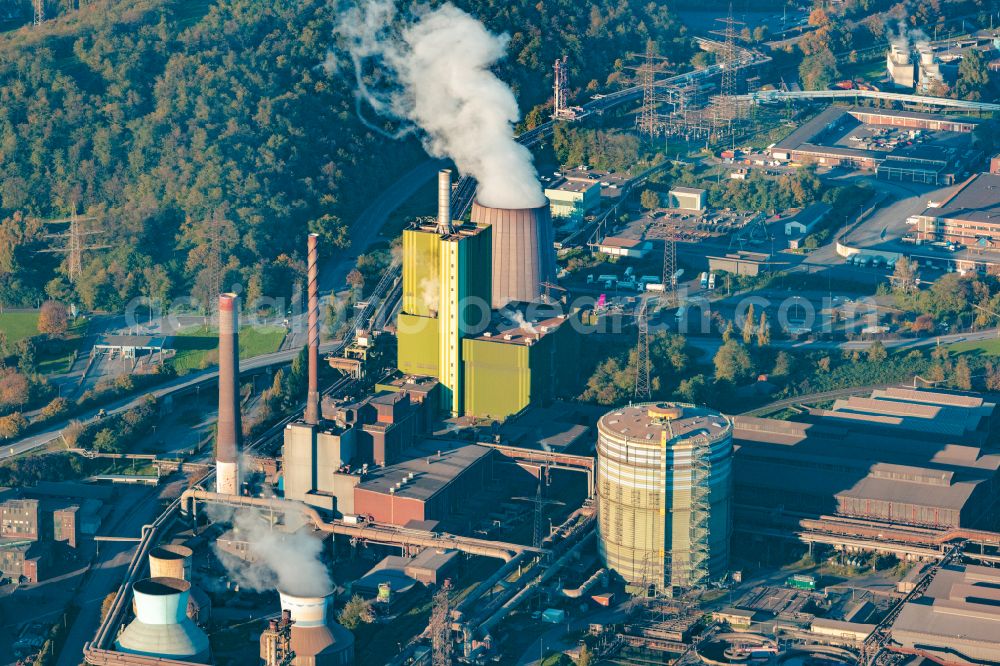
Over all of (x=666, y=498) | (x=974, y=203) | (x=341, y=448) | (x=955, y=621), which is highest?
(x=974, y=203)

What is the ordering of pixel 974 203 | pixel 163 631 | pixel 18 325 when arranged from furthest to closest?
pixel 974 203 < pixel 18 325 < pixel 163 631

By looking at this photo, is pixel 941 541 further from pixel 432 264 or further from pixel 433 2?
pixel 433 2

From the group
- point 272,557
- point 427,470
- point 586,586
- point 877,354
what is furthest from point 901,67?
point 272,557

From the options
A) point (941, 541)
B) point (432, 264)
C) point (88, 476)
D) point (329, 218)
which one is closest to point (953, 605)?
point (941, 541)

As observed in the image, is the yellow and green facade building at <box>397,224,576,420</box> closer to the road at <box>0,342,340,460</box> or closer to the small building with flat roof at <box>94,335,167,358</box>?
the road at <box>0,342,340,460</box>

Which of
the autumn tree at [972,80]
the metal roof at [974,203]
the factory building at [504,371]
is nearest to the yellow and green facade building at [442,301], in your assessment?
the factory building at [504,371]

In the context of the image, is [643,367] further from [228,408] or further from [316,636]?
[316,636]

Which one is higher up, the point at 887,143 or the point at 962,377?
the point at 887,143

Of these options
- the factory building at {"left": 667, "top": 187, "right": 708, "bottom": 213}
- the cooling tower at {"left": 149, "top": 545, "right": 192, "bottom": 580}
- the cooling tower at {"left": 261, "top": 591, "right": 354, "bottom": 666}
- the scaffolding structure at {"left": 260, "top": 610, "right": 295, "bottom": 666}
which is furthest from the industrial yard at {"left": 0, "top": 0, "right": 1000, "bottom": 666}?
the factory building at {"left": 667, "top": 187, "right": 708, "bottom": 213}
